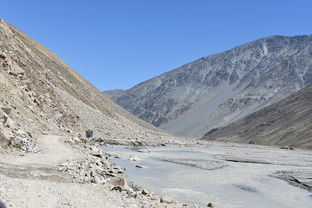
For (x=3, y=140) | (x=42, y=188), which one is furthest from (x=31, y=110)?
(x=42, y=188)

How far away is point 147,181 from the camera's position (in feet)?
97.5

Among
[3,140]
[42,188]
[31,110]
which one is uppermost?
[31,110]

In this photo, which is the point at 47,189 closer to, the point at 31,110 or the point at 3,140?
the point at 3,140

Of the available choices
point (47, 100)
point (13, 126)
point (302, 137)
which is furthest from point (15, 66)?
point (302, 137)

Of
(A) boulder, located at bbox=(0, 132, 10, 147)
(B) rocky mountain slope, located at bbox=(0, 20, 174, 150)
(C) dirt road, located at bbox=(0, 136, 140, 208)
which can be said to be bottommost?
(C) dirt road, located at bbox=(0, 136, 140, 208)

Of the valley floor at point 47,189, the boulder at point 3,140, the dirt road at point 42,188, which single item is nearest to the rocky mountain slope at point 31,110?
the boulder at point 3,140

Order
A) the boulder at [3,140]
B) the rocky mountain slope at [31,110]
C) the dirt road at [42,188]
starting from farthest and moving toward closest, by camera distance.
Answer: the rocky mountain slope at [31,110], the boulder at [3,140], the dirt road at [42,188]

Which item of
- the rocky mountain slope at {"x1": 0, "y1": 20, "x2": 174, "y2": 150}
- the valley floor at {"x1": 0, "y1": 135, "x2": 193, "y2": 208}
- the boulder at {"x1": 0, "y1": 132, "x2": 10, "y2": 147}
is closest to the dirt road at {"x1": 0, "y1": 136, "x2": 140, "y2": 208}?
the valley floor at {"x1": 0, "y1": 135, "x2": 193, "y2": 208}

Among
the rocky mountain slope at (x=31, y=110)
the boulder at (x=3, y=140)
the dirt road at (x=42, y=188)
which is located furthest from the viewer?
the rocky mountain slope at (x=31, y=110)

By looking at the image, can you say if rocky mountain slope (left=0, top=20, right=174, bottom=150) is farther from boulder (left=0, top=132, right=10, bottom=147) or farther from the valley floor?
the valley floor

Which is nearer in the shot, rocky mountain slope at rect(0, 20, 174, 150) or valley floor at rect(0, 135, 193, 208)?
valley floor at rect(0, 135, 193, 208)

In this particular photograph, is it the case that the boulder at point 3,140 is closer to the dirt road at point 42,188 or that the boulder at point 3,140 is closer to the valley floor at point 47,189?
the valley floor at point 47,189

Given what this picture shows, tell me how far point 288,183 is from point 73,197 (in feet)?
83.2

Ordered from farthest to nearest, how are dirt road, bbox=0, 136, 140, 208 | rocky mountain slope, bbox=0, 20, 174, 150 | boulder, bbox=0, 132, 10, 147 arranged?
rocky mountain slope, bbox=0, 20, 174, 150, boulder, bbox=0, 132, 10, 147, dirt road, bbox=0, 136, 140, 208
